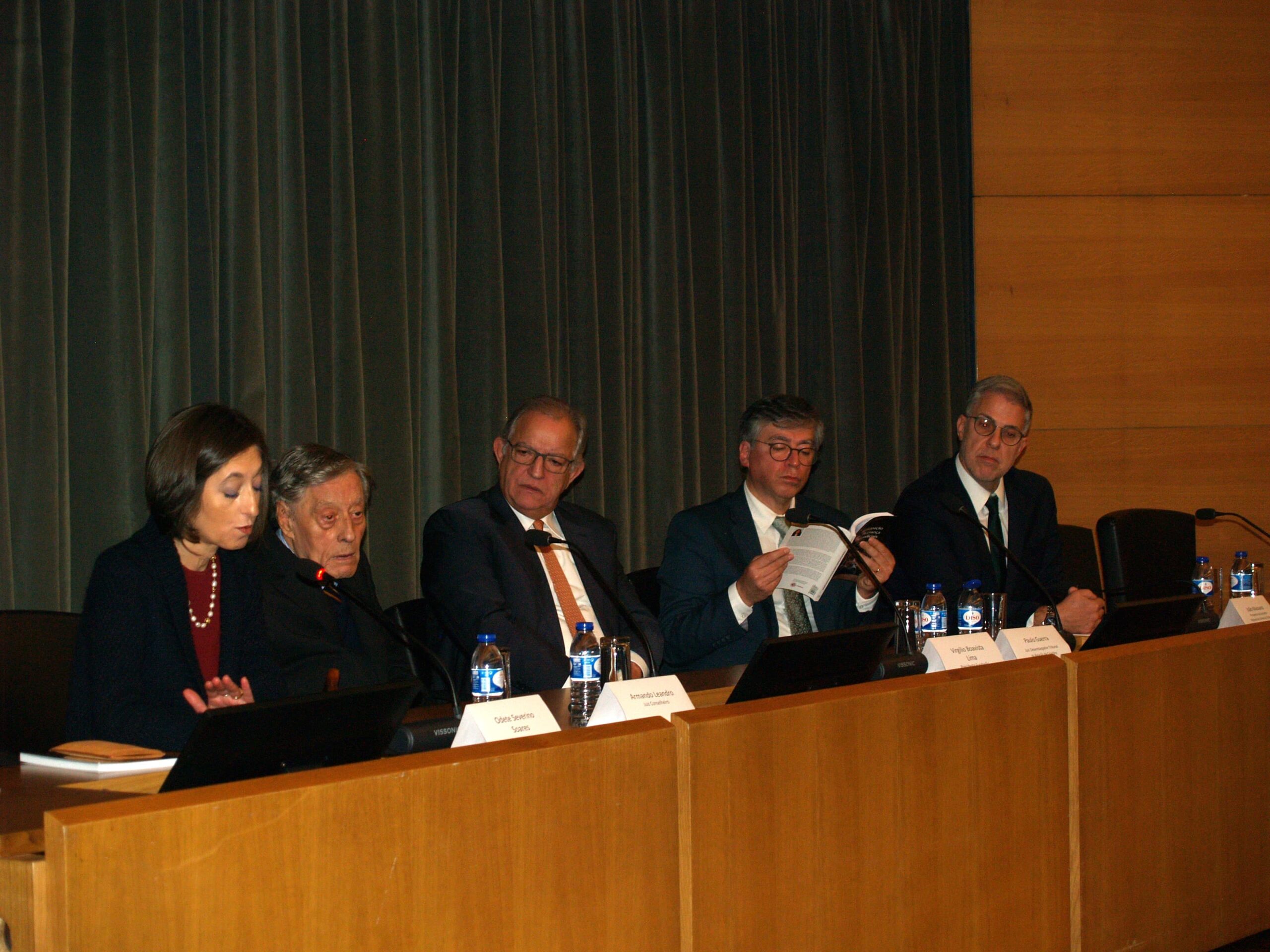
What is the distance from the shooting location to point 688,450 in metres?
4.33

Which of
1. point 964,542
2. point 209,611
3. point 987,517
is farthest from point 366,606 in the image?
point 987,517

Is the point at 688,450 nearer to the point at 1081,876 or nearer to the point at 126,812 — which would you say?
the point at 1081,876

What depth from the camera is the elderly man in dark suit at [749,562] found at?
3.21 metres

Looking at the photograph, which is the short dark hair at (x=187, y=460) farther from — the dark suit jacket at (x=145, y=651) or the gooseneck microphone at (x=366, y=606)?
the gooseneck microphone at (x=366, y=606)

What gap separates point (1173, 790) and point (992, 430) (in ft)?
4.69

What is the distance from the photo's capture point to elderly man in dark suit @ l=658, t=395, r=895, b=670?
3.21m

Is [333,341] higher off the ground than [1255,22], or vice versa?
[1255,22]

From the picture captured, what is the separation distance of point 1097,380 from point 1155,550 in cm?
115

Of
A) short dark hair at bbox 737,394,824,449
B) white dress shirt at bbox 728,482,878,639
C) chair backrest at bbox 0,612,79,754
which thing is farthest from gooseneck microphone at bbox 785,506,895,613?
chair backrest at bbox 0,612,79,754

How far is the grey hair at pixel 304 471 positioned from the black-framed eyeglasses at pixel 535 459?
44 cm

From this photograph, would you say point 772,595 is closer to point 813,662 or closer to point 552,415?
point 552,415

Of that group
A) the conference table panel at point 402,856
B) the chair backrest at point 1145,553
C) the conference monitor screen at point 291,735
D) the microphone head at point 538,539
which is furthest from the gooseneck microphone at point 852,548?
the conference monitor screen at point 291,735

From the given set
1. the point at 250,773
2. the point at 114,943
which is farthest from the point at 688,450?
the point at 114,943

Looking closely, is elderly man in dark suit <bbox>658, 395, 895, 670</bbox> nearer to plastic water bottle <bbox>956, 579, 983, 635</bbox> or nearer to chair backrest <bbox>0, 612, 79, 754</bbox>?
plastic water bottle <bbox>956, 579, 983, 635</bbox>
